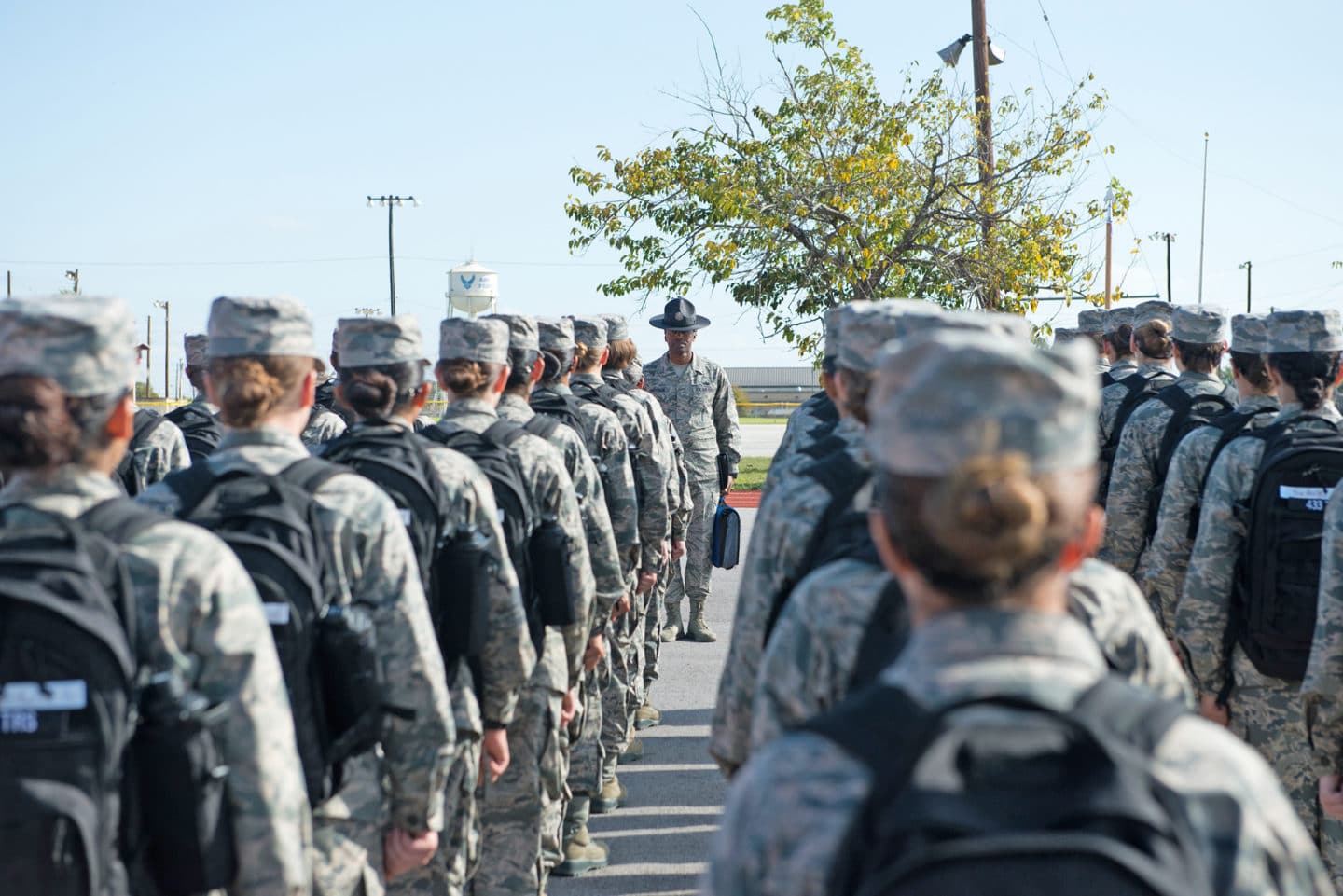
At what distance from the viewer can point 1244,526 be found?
4.88 m

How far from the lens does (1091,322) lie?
1043 cm

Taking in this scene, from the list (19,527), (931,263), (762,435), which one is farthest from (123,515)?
(762,435)

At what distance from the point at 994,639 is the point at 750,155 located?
14091mm

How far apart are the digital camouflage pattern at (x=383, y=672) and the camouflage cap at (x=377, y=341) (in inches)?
35.9

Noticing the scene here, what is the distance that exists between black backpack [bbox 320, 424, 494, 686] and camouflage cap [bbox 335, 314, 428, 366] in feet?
0.71

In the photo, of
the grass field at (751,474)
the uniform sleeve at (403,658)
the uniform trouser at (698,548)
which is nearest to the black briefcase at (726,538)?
the uniform trouser at (698,548)

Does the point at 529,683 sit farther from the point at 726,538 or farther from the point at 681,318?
the point at 681,318

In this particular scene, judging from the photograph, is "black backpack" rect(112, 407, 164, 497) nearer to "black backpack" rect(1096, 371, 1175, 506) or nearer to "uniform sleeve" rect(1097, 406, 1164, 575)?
"uniform sleeve" rect(1097, 406, 1164, 575)

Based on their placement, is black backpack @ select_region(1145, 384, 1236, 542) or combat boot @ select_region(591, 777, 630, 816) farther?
combat boot @ select_region(591, 777, 630, 816)

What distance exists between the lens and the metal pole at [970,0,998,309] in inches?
583

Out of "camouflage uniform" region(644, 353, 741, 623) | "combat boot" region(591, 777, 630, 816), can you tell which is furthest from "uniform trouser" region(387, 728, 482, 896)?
"camouflage uniform" region(644, 353, 741, 623)

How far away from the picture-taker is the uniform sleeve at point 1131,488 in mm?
7078

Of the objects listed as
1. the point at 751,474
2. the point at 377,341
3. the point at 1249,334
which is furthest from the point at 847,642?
the point at 751,474

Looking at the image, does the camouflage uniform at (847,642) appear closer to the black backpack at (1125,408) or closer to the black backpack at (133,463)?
the black backpack at (133,463)
